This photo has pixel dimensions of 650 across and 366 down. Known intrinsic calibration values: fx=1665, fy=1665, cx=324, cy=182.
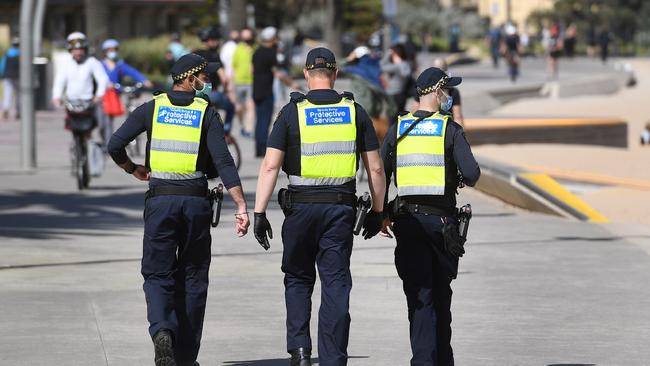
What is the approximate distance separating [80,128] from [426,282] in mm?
10922

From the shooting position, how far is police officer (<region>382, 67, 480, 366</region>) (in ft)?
27.3

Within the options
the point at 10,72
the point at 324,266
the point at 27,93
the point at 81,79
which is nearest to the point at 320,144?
the point at 324,266

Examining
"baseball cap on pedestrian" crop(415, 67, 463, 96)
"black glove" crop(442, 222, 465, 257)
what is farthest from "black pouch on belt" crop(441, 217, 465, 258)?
"baseball cap on pedestrian" crop(415, 67, 463, 96)

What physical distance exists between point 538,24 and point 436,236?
108 meters

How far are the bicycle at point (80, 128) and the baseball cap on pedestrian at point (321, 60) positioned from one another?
10.6 metres

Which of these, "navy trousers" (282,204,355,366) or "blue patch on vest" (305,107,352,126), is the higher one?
"blue patch on vest" (305,107,352,126)

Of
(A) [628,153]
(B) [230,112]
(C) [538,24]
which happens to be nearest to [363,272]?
(B) [230,112]

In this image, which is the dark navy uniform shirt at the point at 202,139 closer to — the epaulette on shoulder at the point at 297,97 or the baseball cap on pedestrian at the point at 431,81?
the epaulette on shoulder at the point at 297,97

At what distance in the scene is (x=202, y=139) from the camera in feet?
28.1

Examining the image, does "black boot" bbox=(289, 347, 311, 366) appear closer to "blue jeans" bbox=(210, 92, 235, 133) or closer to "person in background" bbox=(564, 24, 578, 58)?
"blue jeans" bbox=(210, 92, 235, 133)

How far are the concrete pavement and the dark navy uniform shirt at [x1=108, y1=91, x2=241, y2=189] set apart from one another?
1109 mm

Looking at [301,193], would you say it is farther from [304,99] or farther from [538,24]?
[538,24]

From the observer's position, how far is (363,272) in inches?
498

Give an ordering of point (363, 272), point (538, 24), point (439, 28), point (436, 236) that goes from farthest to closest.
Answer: point (538, 24), point (439, 28), point (363, 272), point (436, 236)
